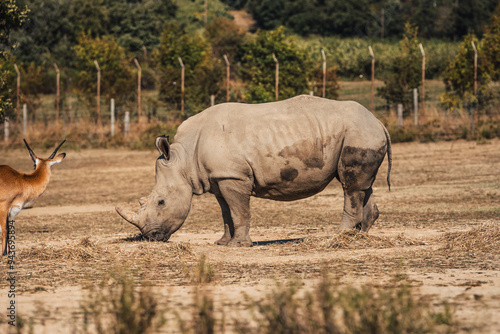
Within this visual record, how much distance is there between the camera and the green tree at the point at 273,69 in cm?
2872

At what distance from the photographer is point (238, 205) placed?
35.7 ft

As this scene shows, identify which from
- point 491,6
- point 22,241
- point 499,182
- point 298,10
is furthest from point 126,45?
point 22,241

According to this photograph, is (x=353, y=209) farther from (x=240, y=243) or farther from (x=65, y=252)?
(x=65, y=252)

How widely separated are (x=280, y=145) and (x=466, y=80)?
719 inches

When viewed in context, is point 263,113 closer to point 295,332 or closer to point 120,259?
point 120,259

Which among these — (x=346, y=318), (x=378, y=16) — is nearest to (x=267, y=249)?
(x=346, y=318)

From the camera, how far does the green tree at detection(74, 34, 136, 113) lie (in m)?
31.4

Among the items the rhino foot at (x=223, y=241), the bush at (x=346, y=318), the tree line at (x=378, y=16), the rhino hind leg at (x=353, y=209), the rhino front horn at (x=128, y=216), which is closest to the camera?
the bush at (x=346, y=318)

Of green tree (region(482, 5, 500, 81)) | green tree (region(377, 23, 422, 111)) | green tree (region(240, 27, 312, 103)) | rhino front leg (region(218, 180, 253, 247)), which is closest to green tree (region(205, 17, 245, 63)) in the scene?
green tree (region(240, 27, 312, 103))

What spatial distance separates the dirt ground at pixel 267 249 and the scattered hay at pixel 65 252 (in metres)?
0.02

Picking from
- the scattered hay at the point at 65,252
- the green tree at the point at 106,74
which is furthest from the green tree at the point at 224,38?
the scattered hay at the point at 65,252

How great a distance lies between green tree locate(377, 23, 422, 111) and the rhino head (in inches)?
693

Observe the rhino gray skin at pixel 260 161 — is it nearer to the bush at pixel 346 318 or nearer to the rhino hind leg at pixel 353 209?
the rhino hind leg at pixel 353 209

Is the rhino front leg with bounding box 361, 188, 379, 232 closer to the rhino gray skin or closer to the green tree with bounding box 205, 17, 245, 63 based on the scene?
the rhino gray skin
